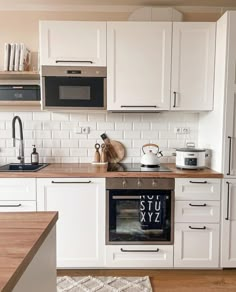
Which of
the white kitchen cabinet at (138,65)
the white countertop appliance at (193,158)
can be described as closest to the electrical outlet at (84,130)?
the white kitchen cabinet at (138,65)

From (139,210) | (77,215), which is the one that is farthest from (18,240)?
(139,210)

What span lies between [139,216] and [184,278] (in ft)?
2.15

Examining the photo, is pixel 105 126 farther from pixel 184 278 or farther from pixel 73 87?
pixel 184 278

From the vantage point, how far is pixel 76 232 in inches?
91.2

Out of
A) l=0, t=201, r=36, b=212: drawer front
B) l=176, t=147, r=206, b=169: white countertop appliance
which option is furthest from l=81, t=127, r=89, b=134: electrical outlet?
l=176, t=147, r=206, b=169: white countertop appliance

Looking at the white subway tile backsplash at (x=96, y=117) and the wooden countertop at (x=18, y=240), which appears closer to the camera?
the wooden countertop at (x=18, y=240)

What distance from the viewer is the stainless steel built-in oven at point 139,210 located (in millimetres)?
2282

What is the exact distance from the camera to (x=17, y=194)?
7.50 ft

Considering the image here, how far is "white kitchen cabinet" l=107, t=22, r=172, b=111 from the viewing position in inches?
96.7

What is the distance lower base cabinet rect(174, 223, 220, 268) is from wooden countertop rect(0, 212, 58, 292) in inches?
56.7

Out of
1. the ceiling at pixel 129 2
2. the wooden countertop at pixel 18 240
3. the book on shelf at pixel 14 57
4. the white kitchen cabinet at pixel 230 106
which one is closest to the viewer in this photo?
the wooden countertop at pixel 18 240

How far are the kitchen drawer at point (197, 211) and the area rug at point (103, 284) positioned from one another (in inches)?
23.9

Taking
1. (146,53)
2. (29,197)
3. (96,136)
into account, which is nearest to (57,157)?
(96,136)

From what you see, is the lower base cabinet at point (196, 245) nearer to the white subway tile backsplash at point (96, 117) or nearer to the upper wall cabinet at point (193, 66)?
the upper wall cabinet at point (193, 66)
